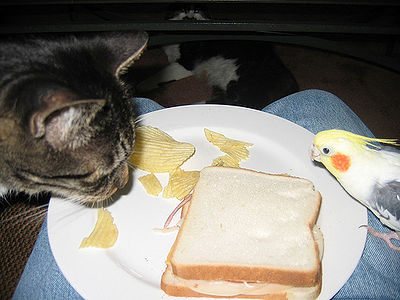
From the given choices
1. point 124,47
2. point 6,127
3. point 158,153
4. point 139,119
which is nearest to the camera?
point 6,127

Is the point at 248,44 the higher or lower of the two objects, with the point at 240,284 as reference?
higher

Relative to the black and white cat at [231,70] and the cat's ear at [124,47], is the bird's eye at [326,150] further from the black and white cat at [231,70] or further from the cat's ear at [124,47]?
the black and white cat at [231,70]

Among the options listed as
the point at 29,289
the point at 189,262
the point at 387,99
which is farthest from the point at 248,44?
the point at 29,289

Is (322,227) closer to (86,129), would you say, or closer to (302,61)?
(86,129)

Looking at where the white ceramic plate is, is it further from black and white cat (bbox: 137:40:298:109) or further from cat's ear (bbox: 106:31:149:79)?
black and white cat (bbox: 137:40:298:109)

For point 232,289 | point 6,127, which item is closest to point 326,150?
point 232,289

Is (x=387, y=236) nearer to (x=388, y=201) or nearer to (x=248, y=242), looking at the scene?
(x=388, y=201)

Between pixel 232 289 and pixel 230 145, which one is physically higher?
pixel 230 145
